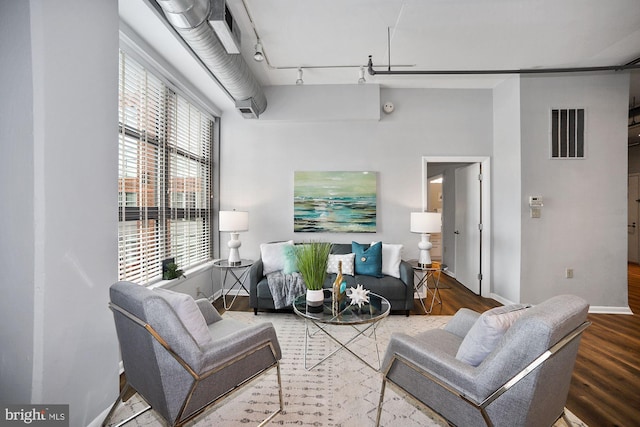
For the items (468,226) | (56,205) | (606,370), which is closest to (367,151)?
(468,226)

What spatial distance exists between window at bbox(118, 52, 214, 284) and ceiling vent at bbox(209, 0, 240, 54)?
0.92 metres

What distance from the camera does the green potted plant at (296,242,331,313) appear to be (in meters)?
2.24

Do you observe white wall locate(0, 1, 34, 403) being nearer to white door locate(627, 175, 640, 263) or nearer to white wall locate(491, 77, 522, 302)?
white wall locate(491, 77, 522, 302)

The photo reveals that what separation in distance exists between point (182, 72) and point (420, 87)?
3282 millimetres

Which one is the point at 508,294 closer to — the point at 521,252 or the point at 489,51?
the point at 521,252

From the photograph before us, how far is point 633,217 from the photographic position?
6.50 metres

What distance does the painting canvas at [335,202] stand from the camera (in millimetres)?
4082

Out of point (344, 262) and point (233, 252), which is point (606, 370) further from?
point (233, 252)

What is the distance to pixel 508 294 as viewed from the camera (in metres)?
3.75

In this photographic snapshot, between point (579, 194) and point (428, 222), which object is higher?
point (579, 194)

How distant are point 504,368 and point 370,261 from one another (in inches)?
92.3

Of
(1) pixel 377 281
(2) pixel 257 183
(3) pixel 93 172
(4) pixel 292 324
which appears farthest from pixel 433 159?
(3) pixel 93 172

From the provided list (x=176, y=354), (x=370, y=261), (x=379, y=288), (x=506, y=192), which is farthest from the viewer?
(x=506, y=192)

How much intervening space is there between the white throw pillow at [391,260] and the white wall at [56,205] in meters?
2.89
